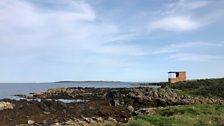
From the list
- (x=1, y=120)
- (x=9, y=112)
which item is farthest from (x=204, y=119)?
(x=9, y=112)

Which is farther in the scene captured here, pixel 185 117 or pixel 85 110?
pixel 85 110

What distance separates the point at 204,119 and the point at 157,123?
2687mm

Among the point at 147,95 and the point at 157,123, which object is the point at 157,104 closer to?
the point at 147,95

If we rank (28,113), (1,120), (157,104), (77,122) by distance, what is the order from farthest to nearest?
1. (157,104)
2. (28,113)
3. (1,120)
4. (77,122)

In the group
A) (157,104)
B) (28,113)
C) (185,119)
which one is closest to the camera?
(185,119)

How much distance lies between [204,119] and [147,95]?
789 inches

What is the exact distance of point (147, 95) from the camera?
Result: 39.6 meters

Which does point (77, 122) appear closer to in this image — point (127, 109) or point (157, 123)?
point (157, 123)

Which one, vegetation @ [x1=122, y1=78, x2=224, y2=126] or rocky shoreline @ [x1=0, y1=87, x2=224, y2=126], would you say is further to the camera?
rocky shoreline @ [x1=0, y1=87, x2=224, y2=126]

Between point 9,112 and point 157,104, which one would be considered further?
point 157,104

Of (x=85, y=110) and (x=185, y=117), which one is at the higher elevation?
(x=185, y=117)

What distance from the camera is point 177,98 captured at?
37.2 meters

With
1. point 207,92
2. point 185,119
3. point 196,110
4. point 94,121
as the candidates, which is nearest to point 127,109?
point 196,110

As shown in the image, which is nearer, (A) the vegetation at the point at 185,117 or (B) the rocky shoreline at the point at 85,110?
(A) the vegetation at the point at 185,117
